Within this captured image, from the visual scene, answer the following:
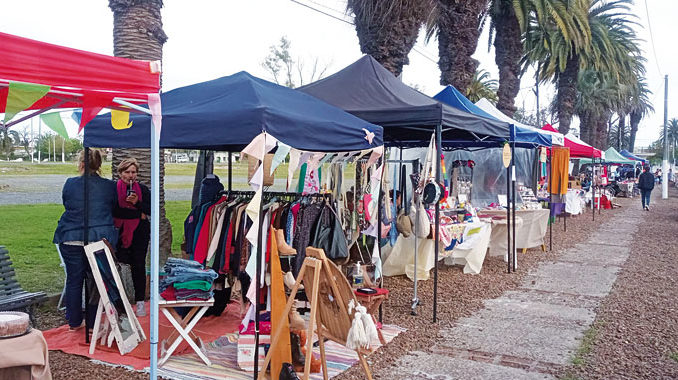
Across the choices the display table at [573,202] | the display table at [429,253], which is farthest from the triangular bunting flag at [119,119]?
the display table at [573,202]

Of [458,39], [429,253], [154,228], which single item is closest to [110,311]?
[154,228]

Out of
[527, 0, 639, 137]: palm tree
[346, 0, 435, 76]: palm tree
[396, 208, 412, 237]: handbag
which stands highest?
[527, 0, 639, 137]: palm tree

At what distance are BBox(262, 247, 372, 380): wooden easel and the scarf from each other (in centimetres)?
239

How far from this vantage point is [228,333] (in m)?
5.39

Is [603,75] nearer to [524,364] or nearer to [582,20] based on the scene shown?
[582,20]

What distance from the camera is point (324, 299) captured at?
401 centimetres

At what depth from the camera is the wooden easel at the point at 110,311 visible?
4.73 m

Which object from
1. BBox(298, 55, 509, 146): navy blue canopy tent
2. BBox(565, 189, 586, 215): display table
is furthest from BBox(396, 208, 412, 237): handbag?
BBox(565, 189, 586, 215): display table

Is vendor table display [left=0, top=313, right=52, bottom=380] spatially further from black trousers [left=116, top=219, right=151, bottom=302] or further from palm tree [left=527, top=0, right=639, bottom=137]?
palm tree [left=527, top=0, right=639, bottom=137]

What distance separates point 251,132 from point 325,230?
1.65 metres

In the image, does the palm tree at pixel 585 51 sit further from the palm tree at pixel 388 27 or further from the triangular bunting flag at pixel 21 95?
the triangular bunting flag at pixel 21 95

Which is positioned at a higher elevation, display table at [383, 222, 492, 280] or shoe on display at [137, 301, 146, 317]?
display table at [383, 222, 492, 280]

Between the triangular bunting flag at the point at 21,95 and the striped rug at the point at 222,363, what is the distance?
2.26 meters

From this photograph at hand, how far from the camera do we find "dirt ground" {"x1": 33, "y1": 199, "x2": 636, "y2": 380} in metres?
4.44
